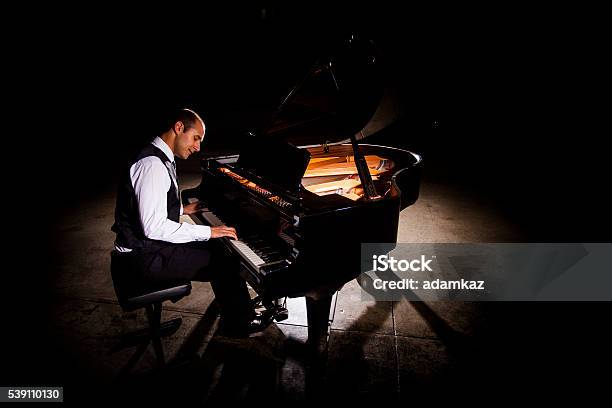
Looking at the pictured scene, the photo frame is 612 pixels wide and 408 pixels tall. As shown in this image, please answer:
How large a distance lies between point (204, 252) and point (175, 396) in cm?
97

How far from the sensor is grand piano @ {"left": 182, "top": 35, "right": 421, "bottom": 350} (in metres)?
2.03

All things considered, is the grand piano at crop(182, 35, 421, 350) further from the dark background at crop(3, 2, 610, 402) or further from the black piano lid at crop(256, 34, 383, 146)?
the dark background at crop(3, 2, 610, 402)

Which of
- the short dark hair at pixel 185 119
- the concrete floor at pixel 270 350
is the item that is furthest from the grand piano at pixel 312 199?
the short dark hair at pixel 185 119

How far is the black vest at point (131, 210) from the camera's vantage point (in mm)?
2129

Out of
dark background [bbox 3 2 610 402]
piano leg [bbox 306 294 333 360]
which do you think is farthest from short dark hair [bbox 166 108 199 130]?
dark background [bbox 3 2 610 402]

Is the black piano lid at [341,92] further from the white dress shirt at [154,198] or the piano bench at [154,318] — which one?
the piano bench at [154,318]

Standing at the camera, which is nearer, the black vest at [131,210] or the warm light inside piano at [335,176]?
the black vest at [131,210]

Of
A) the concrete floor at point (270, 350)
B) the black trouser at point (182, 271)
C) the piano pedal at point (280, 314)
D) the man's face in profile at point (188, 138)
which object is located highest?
the man's face in profile at point (188, 138)

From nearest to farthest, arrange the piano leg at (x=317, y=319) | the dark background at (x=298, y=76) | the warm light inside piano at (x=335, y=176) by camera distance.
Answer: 1. the piano leg at (x=317, y=319)
2. the warm light inside piano at (x=335, y=176)
3. the dark background at (x=298, y=76)

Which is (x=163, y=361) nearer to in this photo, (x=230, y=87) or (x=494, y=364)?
(x=494, y=364)

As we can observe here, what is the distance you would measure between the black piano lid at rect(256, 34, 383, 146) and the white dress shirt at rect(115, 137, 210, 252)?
0.90 metres

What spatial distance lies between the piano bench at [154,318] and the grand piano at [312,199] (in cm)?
47

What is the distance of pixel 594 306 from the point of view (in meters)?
3.18

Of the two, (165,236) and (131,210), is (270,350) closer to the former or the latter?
(165,236)
